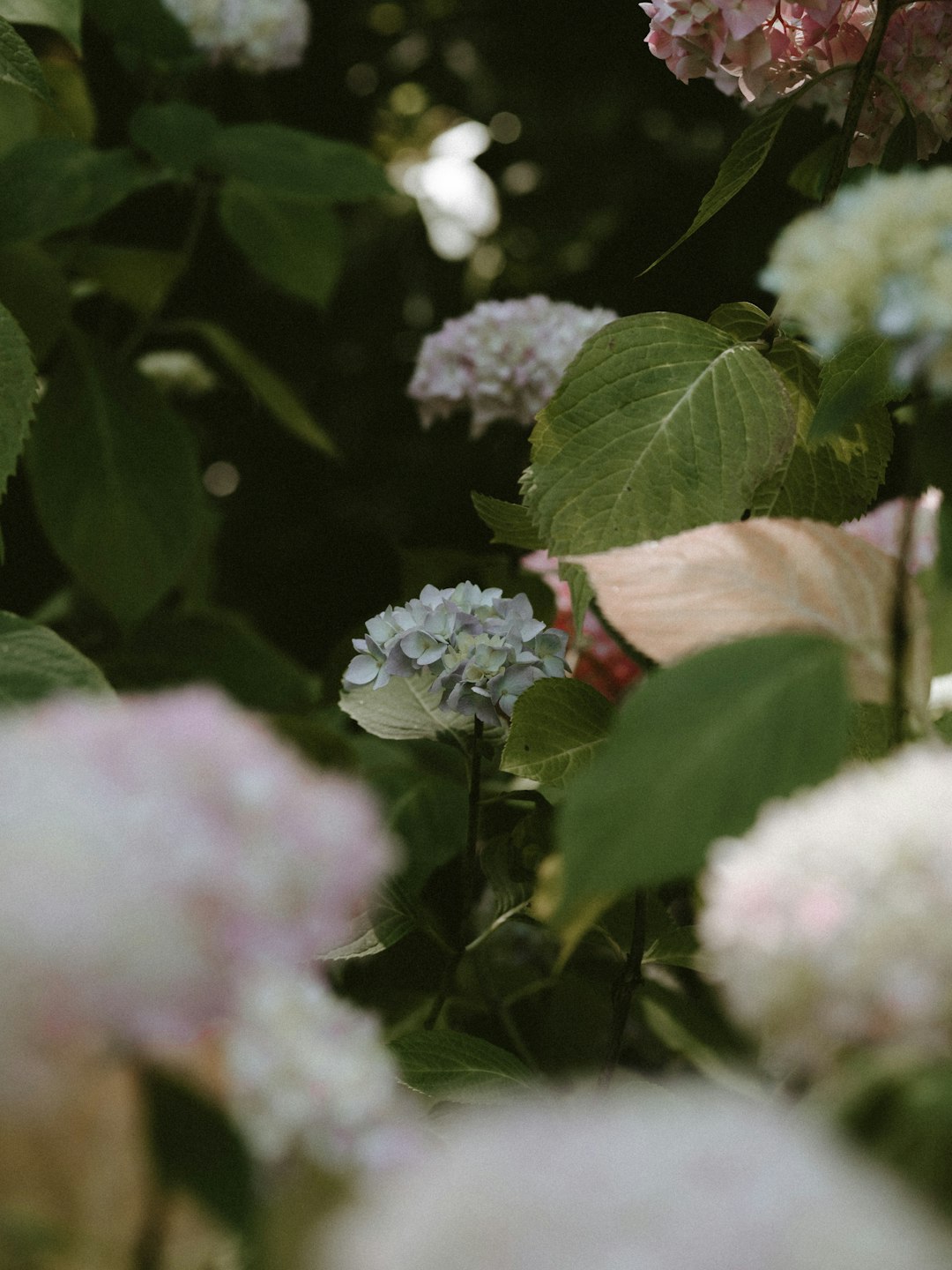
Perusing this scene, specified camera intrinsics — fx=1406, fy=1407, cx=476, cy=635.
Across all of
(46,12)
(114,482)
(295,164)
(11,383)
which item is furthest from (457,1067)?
(295,164)

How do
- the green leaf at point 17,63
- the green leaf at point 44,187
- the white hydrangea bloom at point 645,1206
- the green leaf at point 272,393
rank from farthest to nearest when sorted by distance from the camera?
the green leaf at point 272,393 → the green leaf at point 44,187 → the green leaf at point 17,63 → the white hydrangea bloom at point 645,1206

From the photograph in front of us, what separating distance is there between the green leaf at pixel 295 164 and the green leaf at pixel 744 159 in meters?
0.47

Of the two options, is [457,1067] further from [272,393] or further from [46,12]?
[272,393]

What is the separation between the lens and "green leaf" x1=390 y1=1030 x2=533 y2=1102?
47 centimetres

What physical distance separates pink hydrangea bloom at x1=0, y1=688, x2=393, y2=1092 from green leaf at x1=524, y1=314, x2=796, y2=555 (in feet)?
0.87

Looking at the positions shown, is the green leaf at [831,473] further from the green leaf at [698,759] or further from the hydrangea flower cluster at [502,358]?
the hydrangea flower cluster at [502,358]

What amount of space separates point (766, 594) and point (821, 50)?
1.04 ft

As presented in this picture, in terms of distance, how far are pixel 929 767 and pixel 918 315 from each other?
10 centimetres

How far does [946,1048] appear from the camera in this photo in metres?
0.25

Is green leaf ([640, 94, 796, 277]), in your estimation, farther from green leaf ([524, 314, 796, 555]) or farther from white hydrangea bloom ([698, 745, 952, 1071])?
white hydrangea bloom ([698, 745, 952, 1071])

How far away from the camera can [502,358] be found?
977mm

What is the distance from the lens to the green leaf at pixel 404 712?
23.0 inches

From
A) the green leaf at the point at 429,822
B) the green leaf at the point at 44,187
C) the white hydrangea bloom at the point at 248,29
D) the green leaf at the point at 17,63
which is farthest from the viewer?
the white hydrangea bloom at the point at 248,29

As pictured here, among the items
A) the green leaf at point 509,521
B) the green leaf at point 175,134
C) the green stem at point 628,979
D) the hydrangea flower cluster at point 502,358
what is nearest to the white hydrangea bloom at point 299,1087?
the green stem at point 628,979
